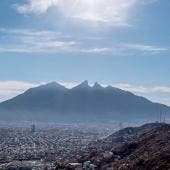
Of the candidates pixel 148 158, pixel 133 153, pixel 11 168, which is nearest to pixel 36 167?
pixel 11 168

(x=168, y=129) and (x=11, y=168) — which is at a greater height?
(x=168, y=129)

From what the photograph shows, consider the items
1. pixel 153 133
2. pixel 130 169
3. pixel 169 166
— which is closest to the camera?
pixel 169 166

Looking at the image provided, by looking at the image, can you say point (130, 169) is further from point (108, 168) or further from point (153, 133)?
point (153, 133)

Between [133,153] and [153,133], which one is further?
[153,133]

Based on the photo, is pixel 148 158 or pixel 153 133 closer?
pixel 148 158

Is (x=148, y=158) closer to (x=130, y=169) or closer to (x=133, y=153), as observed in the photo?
(x=130, y=169)

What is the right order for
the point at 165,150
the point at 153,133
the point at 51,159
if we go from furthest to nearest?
the point at 51,159 → the point at 153,133 → the point at 165,150

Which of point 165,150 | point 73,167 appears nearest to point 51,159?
point 73,167

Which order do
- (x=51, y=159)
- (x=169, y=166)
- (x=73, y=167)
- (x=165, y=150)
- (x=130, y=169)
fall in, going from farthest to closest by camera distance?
(x=51, y=159) < (x=73, y=167) < (x=165, y=150) < (x=130, y=169) < (x=169, y=166)

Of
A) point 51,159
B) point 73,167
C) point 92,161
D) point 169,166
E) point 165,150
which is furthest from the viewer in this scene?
point 51,159
